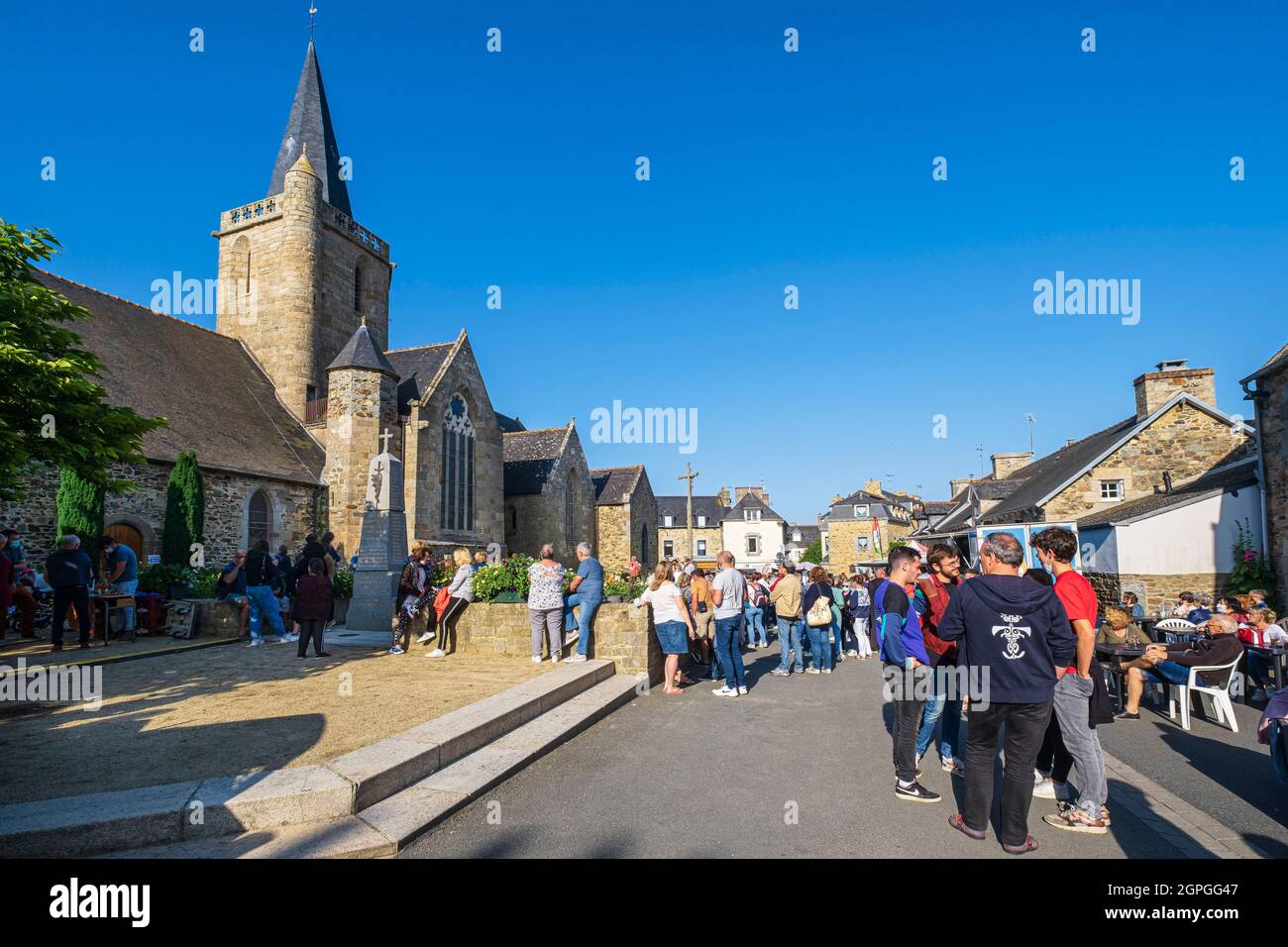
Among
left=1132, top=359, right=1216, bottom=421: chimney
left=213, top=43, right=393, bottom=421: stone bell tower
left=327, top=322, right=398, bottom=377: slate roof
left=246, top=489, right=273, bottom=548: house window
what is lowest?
left=246, top=489, right=273, bottom=548: house window

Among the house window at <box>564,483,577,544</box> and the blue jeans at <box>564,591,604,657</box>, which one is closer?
the blue jeans at <box>564,591,604,657</box>

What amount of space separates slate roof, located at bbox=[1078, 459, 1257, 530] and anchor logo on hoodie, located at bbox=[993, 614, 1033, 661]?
14729mm

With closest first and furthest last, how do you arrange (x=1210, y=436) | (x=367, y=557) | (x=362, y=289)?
(x=367, y=557), (x=1210, y=436), (x=362, y=289)

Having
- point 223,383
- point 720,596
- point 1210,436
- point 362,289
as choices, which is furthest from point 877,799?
point 362,289

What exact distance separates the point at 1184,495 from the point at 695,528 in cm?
4218

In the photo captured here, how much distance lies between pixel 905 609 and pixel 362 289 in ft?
99.2

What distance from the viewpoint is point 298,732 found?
5.45 metres

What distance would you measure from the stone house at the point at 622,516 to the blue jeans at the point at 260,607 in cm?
2614

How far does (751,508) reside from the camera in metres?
56.3

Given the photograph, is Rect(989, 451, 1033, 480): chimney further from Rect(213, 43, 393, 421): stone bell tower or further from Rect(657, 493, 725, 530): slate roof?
Rect(213, 43, 393, 421): stone bell tower

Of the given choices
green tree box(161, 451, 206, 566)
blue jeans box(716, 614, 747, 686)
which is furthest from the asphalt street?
green tree box(161, 451, 206, 566)

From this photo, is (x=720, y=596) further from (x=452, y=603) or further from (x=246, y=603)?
(x=246, y=603)

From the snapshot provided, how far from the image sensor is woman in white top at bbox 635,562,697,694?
863 centimetres
